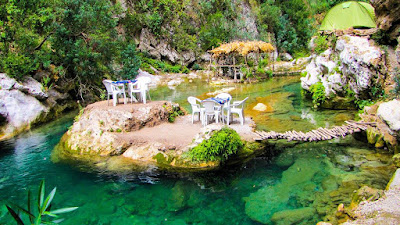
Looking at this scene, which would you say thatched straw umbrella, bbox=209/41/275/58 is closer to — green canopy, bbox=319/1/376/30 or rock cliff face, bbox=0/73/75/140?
green canopy, bbox=319/1/376/30

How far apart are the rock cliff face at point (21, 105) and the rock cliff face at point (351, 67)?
12.8 meters

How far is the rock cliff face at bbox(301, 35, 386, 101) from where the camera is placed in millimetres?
8945

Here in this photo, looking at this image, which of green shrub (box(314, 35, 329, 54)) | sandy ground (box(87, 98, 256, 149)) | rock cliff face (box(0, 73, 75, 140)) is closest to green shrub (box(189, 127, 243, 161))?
sandy ground (box(87, 98, 256, 149))

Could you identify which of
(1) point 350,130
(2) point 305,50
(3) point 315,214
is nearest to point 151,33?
(2) point 305,50

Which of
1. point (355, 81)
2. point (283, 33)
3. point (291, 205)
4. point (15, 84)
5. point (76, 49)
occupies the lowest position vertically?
point (291, 205)

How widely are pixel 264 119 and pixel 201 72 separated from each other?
18.1 metres

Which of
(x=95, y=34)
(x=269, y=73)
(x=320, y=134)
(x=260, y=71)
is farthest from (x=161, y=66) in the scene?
(x=320, y=134)

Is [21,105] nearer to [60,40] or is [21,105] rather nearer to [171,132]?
[60,40]

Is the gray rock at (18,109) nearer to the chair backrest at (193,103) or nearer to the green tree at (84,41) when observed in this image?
the green tree at (84,41)

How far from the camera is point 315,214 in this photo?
4.69 m

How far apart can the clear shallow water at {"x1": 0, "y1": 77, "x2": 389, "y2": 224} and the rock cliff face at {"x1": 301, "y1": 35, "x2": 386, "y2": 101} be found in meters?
2.88

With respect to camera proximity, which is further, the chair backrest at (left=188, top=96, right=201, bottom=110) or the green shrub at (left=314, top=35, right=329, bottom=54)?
the green shrub at (left=314, top=35, right=329, bottom=54)

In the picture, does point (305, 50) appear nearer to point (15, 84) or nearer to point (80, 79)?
point (80, 79)

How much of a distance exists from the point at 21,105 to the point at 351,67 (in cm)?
1318
